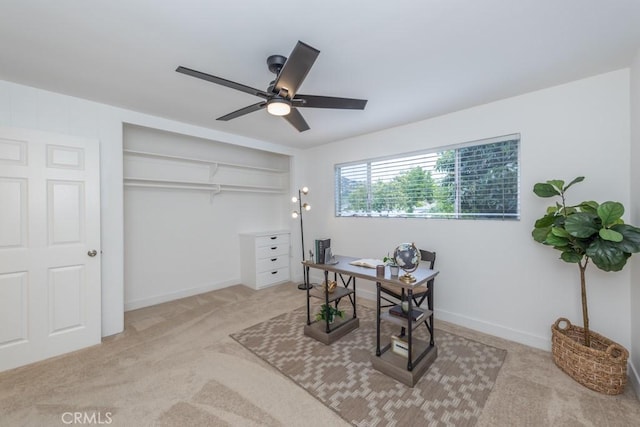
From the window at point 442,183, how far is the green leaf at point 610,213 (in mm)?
833

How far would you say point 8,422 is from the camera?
1640 mm

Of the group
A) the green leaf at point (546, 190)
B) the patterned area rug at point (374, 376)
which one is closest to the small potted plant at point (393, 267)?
the patterned area rug at point (374, 376)

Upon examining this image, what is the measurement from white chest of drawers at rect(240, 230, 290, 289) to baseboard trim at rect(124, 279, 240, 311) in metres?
0.36

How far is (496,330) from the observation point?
8.86 feet

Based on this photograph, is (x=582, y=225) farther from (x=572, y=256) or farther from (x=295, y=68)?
(x=295, y=68)

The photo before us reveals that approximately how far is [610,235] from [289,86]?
229 centimetres

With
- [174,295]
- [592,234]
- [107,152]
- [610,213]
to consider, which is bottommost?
[174,295]

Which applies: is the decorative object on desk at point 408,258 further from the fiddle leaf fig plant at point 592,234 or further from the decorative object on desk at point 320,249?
the fiddle leaf fig plant at point 592,234

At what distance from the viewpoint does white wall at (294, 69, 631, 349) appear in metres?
2.16

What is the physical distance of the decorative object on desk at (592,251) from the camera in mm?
1717

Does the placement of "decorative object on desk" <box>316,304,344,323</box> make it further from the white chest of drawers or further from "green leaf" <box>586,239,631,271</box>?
"green leaf" <box>586,239,631,271</box>

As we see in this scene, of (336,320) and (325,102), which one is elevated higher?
(325,102)

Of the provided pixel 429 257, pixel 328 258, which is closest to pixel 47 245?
pixel 328 258

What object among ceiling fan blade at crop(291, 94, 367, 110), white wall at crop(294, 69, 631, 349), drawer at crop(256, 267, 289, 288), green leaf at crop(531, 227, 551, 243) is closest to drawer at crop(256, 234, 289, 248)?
drawer at crop(256, 267, 289, 288)
